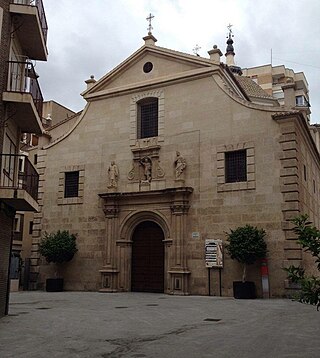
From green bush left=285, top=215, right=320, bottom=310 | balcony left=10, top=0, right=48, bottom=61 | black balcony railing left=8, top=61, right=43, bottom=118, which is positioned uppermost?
balcony left=10, top=0, right=48, bottom=61

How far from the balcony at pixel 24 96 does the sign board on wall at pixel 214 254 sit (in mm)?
8937

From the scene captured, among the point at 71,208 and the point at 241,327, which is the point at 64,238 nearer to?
the point at 71,208

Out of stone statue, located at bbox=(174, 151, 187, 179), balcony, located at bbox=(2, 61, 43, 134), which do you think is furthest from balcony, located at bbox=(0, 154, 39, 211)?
stone statue, located at bbox=(174, 151, 187, 179)

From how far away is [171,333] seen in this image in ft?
31.1

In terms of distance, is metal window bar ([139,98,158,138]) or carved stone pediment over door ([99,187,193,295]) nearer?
carved stone pediment over door ([99,187,193,295])

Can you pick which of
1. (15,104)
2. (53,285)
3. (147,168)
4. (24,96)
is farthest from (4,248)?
(53,285)

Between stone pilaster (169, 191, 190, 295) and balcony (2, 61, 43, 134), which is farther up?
balcony (2, 61, 43, 134)

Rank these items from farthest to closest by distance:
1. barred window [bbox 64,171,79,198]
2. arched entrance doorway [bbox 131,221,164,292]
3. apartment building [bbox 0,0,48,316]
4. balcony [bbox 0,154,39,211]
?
barred window [bbox 64,171,79,198]
arched entrance doorway [bbox 131,221,164,292]
apartment building [bbox 0,0,48,316]
balcony [bbox 0,154,39,211]

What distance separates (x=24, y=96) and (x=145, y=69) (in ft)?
42.1

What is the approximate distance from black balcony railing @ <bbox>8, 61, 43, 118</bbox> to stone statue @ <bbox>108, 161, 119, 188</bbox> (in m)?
9.34

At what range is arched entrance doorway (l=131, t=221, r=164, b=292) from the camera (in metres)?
21.4

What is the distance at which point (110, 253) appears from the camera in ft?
72.2

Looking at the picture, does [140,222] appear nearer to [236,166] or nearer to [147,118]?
[147,118]

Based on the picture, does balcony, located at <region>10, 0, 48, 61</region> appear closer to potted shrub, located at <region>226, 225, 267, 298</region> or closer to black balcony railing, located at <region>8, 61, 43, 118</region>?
black balcony railing, located at <region>8, 61, 43, 118</region>
